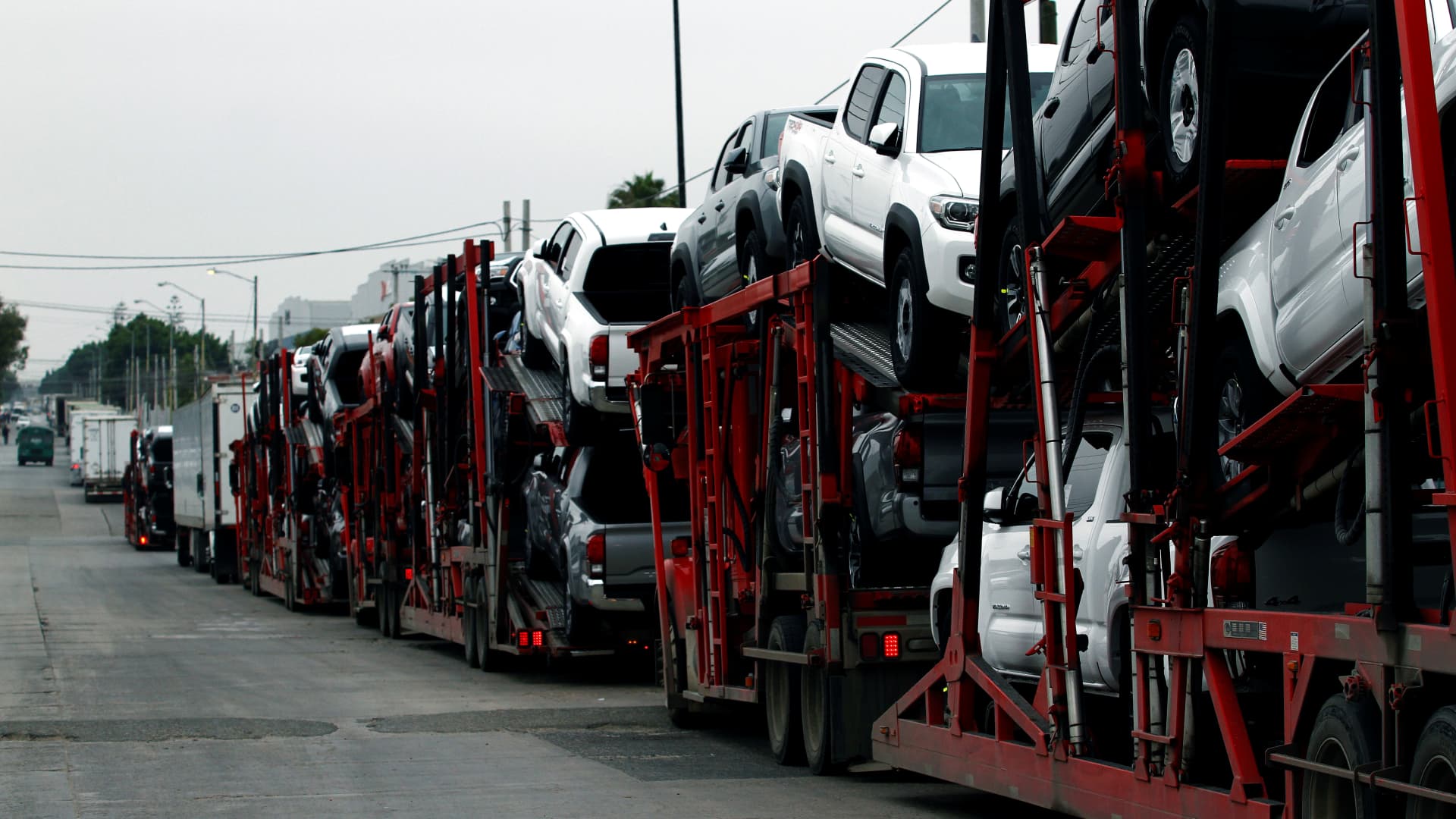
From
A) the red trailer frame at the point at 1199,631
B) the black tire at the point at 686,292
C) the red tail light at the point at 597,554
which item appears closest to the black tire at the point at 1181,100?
the red trailer frame at the point at 1199,631

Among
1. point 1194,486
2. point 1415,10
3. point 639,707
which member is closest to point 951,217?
point 1194,486

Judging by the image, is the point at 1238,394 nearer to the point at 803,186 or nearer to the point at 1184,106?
the point at 1184,106

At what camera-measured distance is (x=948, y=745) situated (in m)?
8.84

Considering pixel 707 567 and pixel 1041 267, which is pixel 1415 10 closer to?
pixel 1041 267

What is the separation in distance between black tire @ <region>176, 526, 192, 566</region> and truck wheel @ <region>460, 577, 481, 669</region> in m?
28.3

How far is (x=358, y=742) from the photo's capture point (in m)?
12.4

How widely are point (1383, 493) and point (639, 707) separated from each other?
9.97 m

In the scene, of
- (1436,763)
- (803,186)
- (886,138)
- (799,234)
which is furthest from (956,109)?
(1436,763)

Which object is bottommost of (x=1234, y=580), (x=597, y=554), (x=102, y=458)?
(x=597, y=554)

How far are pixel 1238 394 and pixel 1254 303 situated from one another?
39 centimetres

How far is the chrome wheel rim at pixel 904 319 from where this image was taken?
9.48 metres

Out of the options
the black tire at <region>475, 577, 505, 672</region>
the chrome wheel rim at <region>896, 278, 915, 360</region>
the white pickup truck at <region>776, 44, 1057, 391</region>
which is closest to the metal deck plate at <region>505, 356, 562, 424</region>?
the black tire at <region>475, 577, 505, 672</region>

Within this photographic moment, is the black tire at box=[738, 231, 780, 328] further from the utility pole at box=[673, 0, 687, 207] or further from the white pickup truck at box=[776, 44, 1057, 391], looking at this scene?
the utility pole at box=[673, 0, 687, 207]

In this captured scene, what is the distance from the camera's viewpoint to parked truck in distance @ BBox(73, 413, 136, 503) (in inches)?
2948
